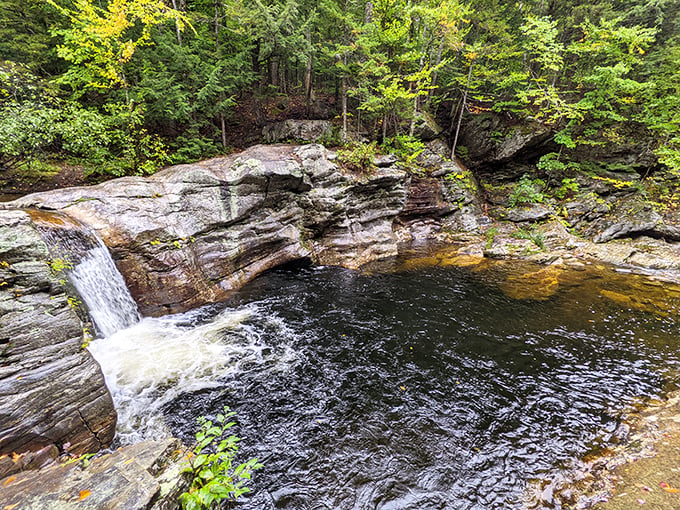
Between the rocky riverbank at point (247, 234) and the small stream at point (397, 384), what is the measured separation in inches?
Answer: 43.5

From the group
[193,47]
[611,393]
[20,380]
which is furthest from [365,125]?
[20,380]

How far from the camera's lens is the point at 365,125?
66.1ft

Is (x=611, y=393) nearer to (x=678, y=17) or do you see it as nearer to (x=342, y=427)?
(x=342, y=427)

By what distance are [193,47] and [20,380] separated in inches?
564

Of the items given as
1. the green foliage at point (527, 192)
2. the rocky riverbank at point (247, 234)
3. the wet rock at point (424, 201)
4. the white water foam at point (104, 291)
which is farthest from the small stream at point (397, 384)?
the green foliage at point (527, 192)

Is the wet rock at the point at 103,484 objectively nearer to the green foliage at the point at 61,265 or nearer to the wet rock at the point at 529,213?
the green foliage at the point at 61,265

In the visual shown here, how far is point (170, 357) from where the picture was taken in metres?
6.55

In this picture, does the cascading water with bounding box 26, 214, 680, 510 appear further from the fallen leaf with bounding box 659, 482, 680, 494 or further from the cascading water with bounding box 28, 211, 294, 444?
the fallen leaf with bounding box 659, 482, 680, 494

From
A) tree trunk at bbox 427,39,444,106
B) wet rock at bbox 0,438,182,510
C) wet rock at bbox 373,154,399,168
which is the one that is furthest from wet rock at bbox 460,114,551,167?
wet rock at bbox 0,438,182,510

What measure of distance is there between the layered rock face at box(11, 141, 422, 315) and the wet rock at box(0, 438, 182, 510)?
5870 mm

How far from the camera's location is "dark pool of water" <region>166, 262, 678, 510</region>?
165 inches

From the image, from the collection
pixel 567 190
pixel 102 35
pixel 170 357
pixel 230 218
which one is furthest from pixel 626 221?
pixel 102 35

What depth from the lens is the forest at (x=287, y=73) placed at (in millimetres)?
10391

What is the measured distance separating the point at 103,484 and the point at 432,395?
17.1ft
